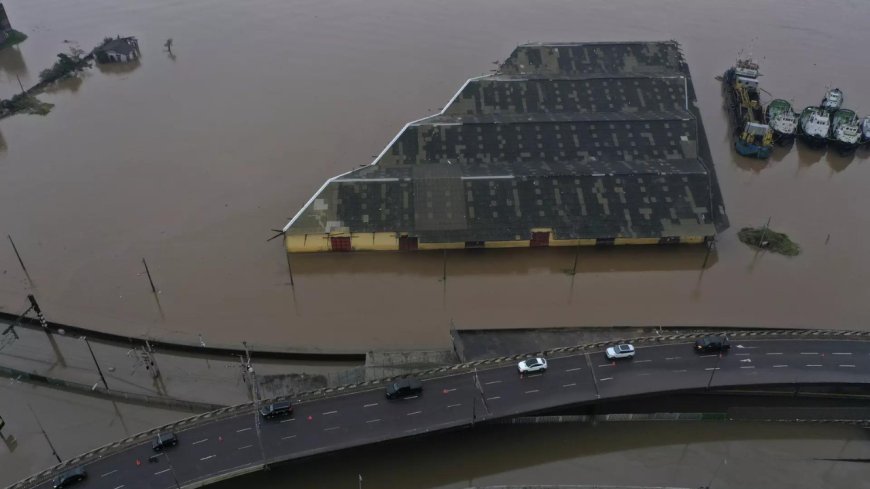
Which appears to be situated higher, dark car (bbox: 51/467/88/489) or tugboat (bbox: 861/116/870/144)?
tugboat (bbox: 861/116/870/144)

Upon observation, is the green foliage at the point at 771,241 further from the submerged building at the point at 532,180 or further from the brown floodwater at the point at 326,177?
the submerged building at the point at 532,180

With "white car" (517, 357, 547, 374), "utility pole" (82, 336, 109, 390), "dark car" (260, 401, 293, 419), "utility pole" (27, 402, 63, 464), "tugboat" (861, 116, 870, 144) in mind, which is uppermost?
"tugboat" (861, 116, 870, 144)

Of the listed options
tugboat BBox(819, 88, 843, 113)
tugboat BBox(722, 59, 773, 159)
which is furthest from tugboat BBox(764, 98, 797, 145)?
tugboat BBox(819, 88, 843, 113)

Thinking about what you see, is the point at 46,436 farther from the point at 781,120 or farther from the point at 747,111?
the point at 781,120

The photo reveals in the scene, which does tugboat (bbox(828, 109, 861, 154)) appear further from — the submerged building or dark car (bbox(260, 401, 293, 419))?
dark car (bbox(260, 401, 293, 419))

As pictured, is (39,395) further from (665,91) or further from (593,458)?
(665,91)
